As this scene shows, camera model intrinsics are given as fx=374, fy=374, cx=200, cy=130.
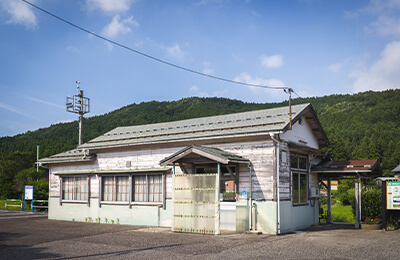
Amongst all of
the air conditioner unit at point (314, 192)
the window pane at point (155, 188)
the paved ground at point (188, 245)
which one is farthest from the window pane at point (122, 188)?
the air conditioner unit at point (314, 192)

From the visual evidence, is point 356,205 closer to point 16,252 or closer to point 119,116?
point 16,252

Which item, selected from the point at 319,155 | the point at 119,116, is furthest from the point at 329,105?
the point at 319,155

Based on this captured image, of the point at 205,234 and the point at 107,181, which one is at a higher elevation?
the point at 107,181

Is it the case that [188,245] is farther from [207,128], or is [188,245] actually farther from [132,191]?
[132,191]

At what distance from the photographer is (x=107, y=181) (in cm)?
1723

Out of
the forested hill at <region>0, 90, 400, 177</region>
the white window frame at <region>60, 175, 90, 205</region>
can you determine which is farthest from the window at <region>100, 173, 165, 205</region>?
the forested hill at <region>0, 90, 400, 177</region>

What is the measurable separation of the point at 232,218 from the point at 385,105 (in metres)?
85.6

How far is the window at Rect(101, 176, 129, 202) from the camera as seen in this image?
655 inches

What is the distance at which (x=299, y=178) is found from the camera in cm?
1473

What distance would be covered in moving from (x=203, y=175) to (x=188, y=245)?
9.95 feet

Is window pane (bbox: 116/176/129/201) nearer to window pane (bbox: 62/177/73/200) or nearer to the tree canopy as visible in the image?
window pane (bbox: 62/177/73/200)

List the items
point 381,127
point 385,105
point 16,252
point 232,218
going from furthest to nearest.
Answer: point 385,105 < point 381,127 < point 232,218 < point 16,252

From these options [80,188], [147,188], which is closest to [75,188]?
[80,188]

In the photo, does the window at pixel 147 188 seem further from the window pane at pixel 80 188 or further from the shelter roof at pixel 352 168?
the shelter roof at pixel 352 168
